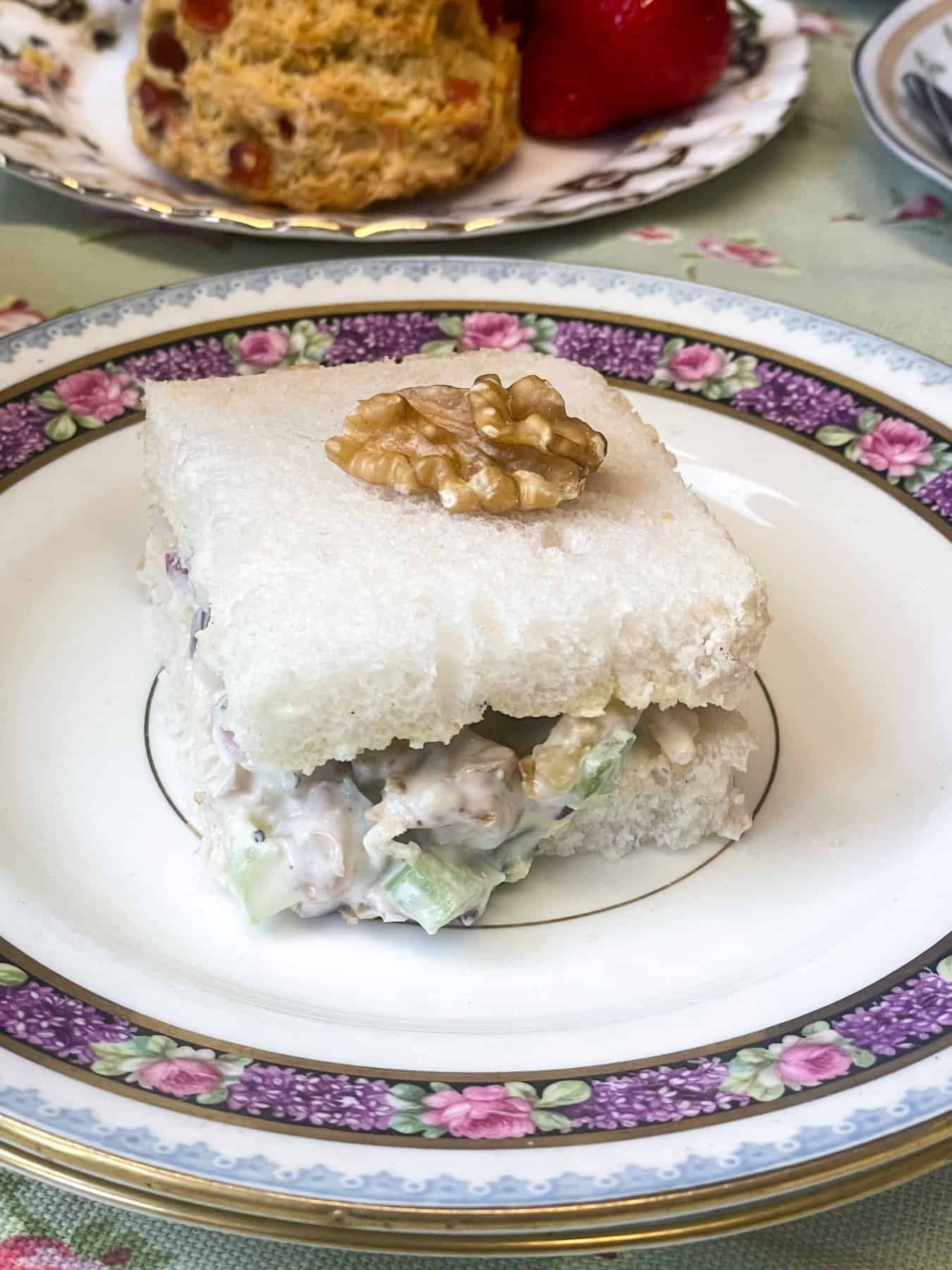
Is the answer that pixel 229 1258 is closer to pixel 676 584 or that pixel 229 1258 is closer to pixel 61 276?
pixel 676 584

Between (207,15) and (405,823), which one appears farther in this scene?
(207,15)

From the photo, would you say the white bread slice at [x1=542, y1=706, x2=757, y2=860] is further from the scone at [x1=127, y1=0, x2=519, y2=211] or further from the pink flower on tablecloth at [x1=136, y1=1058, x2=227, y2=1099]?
the scone at [x1=127, y1=0, x2=519, y2=211]

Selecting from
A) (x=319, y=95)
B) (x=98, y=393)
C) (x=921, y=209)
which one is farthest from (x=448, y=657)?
(x=921, y=209)

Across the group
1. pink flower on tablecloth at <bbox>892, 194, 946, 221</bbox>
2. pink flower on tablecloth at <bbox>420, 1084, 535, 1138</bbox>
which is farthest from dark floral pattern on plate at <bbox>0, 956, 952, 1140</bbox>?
pink flower on tablecloth at <bbox>892, 194, 946, 221</bbox>

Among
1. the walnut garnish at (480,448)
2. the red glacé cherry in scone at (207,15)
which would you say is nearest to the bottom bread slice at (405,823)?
the walnut garnish at (480,448)

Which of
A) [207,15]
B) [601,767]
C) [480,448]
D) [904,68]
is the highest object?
[207,15]

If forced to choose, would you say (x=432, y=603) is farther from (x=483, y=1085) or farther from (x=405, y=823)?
(x=483, y=1085)

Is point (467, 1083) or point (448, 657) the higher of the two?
point (448, 657)
